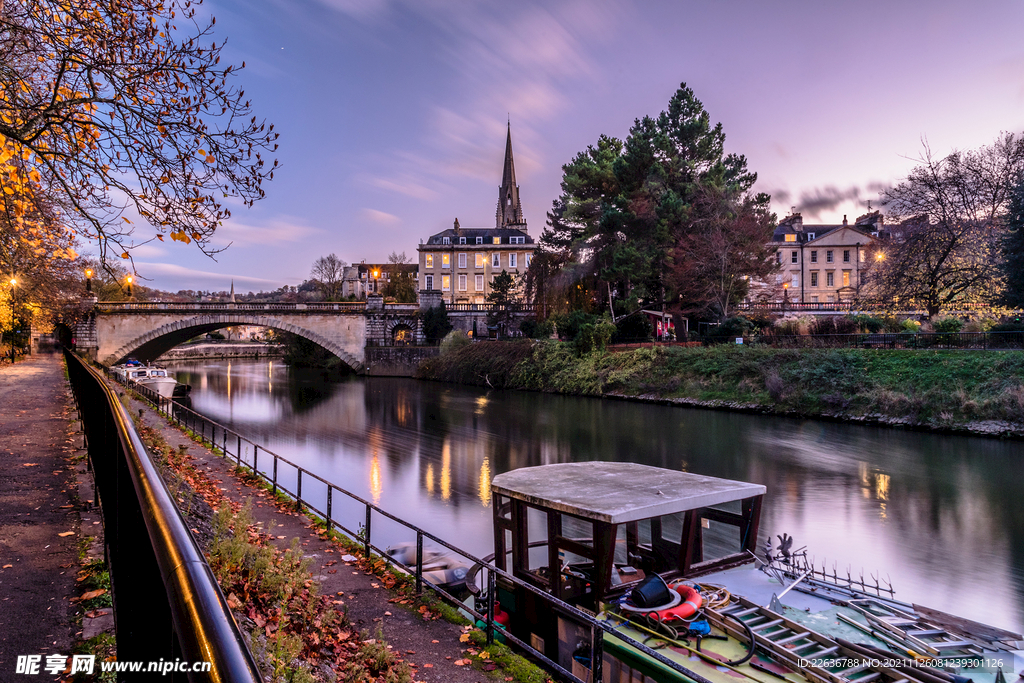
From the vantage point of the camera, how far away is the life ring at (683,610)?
21.1 feet

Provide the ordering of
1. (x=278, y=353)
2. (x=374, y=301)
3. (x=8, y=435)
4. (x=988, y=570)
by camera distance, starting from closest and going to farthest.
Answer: (x=8, y=435) < (x=988, y=570) < (x=374, y=301) < (x=278, y=353)

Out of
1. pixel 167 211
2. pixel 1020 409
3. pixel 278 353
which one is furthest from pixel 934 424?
pixel 278 353

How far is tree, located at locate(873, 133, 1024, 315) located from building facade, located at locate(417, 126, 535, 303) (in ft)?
175

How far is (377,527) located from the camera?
14.2 metres

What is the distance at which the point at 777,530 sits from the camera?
1470 centimetres

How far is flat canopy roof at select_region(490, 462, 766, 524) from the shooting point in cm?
713

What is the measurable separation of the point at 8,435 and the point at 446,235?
75.5 metres

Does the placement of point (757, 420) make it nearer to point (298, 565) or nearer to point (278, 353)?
point (298, 565)

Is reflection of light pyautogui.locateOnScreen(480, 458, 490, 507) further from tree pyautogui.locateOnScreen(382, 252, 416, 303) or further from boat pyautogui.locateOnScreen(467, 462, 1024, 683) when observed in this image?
tree pyautogui.locateOnScreen(382, 252, 416, 303)

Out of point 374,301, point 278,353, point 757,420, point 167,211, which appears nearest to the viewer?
point 167,211

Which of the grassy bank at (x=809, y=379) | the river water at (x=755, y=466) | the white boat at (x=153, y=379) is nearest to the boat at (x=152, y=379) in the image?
the white boat at (x=153, y=379)

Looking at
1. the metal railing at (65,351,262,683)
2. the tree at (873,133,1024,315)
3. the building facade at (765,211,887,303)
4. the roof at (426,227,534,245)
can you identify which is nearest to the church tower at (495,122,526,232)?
the roof at (426,227,534,245)

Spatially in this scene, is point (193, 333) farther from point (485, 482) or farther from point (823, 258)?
point (823, 258)

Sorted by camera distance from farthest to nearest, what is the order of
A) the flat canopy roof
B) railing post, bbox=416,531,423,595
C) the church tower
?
the church tower → railing post, bbox=416,531,423,595 → the flat canopy roof
